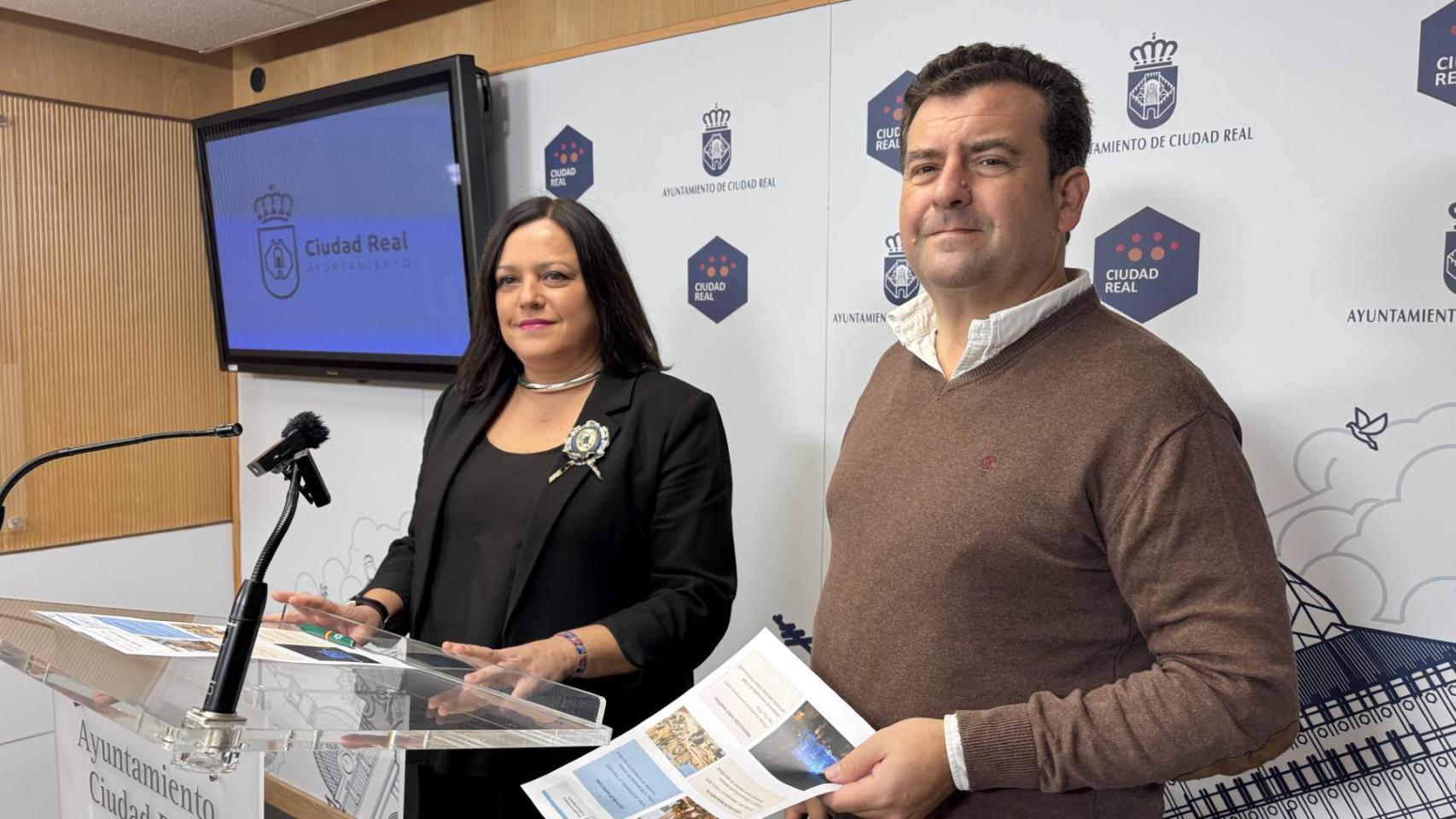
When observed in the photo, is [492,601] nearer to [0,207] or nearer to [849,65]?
[849,65]

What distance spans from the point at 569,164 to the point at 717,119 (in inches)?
19.5

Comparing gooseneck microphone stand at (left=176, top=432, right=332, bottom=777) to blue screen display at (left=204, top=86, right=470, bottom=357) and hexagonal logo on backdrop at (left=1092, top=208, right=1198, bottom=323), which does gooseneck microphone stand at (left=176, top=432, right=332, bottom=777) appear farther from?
blue screen display at (left=204, top=86, right=470, bottom=357)

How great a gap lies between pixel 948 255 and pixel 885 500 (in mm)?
310

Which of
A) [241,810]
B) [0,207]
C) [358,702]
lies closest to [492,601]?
[241,810]

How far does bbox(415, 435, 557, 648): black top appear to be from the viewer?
1671mm

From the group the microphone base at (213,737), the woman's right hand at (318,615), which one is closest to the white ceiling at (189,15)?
the woman's right hand at (318,615)

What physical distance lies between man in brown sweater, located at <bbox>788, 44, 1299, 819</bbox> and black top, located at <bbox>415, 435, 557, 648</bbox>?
552 mm

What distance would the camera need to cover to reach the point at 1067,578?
1.15 meters

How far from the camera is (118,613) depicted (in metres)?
1.39

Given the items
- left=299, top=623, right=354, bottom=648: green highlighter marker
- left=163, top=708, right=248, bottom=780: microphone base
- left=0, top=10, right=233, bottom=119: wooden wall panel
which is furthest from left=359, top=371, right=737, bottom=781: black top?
left=0, top=10, right=233, bottom=119: wooden wall panel

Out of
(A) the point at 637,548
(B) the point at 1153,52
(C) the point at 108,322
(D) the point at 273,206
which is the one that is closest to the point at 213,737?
(A) the point at 637,548

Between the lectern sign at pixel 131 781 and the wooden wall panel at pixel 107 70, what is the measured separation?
2.37 meters

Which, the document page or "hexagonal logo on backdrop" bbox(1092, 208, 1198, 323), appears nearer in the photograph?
the document page

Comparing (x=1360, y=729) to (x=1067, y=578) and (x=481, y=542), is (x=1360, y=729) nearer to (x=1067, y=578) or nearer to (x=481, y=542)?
(x=1067, y=578)
